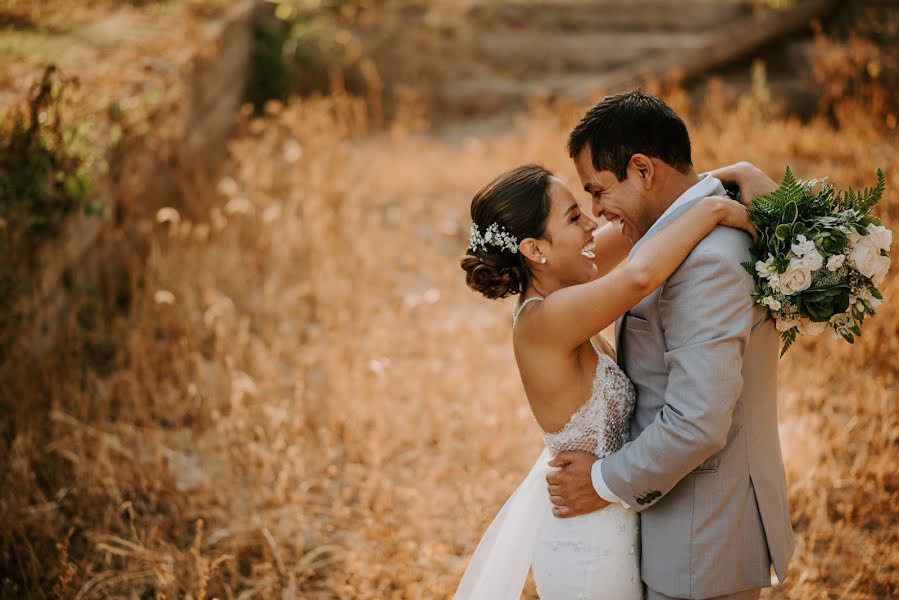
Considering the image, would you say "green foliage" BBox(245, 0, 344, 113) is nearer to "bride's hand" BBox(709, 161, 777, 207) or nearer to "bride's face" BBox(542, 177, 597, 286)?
"bride's face" BBox(542, 177, 597, 286)

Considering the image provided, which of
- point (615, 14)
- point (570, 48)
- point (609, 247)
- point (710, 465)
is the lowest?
point (710, 465)

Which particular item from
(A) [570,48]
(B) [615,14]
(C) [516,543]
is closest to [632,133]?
(C) [516,543]

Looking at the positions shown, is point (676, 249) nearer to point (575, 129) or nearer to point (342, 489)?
point (575, 129)

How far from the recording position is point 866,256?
2422 mm

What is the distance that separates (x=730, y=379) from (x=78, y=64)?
657 cm

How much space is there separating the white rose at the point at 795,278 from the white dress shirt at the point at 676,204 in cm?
35

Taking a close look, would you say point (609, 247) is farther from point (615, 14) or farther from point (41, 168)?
point (615, 14)

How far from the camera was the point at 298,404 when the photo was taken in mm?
4672

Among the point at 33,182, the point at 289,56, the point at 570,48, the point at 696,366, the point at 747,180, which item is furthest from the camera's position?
the point at 570,48

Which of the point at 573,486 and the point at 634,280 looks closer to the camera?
the point at 634,280

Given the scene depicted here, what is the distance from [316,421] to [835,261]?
3.30 metres

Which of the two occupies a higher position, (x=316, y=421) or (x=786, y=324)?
(x=786, y=324)

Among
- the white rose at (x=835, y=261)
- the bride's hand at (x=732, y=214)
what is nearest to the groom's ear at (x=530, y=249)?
the bride's hand at (x=732, y=214)

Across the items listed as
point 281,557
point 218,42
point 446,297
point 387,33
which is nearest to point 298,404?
point 281,557
